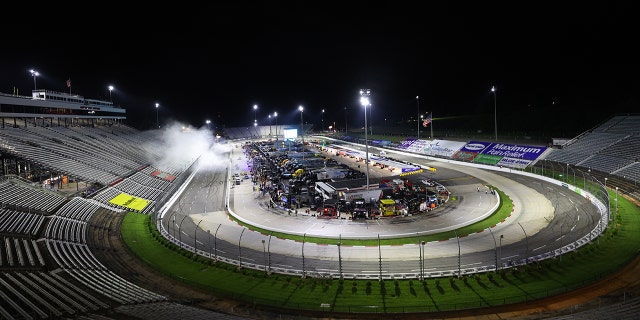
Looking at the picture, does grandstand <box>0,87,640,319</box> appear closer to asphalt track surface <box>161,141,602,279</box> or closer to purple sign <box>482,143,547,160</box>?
purple sign <box>482,143,547,160</box>

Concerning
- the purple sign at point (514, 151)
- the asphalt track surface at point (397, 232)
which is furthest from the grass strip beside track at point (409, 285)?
the purple sign at point (514, 151)

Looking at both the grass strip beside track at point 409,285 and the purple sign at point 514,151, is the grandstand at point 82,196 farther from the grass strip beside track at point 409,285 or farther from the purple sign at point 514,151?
the grass strip beside track at point 409,285

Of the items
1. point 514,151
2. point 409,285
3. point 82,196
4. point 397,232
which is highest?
point 514,151

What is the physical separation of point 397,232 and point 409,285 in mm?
10579

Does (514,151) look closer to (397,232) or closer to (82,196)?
(397,232)

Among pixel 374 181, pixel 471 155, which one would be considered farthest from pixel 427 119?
pixel 374 181

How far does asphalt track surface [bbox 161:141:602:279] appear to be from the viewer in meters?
26.7

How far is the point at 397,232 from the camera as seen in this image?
34.1 m

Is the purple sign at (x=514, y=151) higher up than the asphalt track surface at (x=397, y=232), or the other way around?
the purple sign at (x=514, y=151)

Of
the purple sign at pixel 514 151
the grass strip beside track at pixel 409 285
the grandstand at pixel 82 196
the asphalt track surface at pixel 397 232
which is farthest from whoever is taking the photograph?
the purple sign at pixel 514 151

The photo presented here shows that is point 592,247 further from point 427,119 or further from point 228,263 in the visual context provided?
point 427,119

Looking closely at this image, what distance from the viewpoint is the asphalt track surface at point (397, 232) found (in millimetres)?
26734

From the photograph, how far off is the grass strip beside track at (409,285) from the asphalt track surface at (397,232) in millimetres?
901

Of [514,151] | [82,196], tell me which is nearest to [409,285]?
[82,196]
